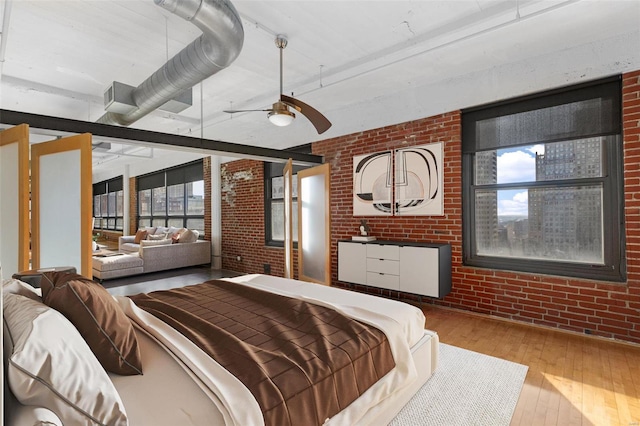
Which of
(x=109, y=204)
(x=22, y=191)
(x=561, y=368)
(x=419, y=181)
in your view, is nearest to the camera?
(x=561, y=368)

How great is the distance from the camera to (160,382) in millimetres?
1302

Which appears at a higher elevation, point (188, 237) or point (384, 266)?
point (188, 237)

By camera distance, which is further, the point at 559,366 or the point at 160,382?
the point at 559,366

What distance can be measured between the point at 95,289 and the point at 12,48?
328 cm

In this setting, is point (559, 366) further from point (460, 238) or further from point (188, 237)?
point (188, 237)

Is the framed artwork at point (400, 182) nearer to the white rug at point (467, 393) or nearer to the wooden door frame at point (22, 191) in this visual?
the white rug at point (467, 393)

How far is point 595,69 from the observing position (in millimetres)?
3127

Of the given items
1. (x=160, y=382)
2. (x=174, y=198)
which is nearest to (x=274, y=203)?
(x=174, y=198)

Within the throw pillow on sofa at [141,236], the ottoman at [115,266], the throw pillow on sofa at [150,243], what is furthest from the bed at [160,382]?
the throw pillow on sofa at [141,236]

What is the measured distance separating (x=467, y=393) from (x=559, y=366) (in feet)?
3.19

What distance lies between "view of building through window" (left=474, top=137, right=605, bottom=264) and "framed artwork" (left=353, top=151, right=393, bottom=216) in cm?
115

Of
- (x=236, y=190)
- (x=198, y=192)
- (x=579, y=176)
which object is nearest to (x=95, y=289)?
(x=579, y=176)

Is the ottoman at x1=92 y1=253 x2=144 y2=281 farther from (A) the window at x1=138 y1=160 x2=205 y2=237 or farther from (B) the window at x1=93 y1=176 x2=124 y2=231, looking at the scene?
(B) the window at x1=93 y1=176 x2=124 y2=231

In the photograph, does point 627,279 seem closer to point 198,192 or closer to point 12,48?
point 12,48
